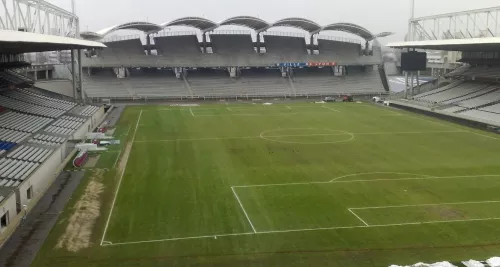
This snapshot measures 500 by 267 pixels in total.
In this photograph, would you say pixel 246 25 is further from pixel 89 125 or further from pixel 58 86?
pixel 89 125

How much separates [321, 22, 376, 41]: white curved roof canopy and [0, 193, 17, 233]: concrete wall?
60673 millimetres

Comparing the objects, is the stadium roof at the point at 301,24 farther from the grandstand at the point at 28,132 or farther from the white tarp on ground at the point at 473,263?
the white tarp on ground at the point at 473,263

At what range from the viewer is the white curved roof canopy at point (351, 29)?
7338 cm

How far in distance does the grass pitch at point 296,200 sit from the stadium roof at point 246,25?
3189 cm

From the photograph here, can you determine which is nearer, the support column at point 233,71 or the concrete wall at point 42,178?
the concrete wall at point 42,178

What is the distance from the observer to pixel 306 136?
1490 inches

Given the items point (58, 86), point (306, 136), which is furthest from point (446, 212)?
point (58, 86)

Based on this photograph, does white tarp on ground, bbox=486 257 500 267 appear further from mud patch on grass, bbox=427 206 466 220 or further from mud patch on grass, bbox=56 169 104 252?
mud patch on grass, bbox=56 169 104 252

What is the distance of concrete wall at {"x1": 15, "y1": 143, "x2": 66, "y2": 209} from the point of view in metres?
20.0

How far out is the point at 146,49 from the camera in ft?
246

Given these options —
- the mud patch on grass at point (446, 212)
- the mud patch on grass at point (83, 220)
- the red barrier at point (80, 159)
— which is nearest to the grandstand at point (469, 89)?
the mud patch on grass at point (446, 212)

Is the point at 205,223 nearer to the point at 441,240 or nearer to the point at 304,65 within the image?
the point at 441,240

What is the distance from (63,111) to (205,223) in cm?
2642

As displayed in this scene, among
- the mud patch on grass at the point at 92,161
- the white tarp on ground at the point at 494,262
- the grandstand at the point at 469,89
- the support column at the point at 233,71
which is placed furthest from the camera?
the support column at the point at 233,71
